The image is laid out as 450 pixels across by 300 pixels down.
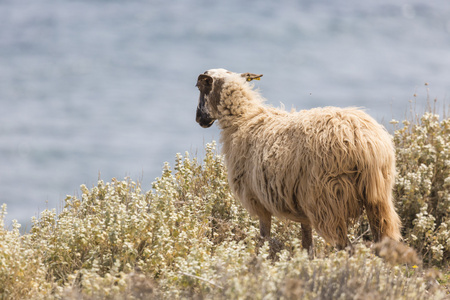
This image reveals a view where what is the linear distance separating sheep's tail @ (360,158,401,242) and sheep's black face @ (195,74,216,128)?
2776mm

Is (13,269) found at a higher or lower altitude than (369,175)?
lower

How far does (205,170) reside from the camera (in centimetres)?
930

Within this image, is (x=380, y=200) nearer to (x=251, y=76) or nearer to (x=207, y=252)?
(x=207, y=252)

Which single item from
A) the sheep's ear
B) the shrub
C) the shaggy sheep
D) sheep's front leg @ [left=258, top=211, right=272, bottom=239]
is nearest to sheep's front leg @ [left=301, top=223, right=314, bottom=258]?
the shaggy sheep

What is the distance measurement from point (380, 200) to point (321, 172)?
2.44 ft

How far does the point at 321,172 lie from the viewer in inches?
222

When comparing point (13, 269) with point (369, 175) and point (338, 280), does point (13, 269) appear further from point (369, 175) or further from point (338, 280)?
point (369, 175)

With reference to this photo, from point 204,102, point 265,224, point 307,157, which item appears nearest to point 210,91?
point 204,102

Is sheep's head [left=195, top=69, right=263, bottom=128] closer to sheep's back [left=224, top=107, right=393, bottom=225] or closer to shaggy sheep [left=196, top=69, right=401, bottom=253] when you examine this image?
shaggy sheep [left=196, top=69, right=401, bottom=253]

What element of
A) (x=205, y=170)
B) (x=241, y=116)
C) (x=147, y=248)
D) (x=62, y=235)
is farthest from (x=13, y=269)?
(x=205, y=170)

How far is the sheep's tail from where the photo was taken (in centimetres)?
564

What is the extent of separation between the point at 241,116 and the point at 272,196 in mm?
1504

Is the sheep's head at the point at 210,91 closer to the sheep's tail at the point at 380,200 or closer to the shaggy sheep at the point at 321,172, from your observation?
the shaggy sheep at the point at 321,172

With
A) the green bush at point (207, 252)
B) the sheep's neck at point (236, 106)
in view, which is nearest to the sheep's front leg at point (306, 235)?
the green bush at point (207, 252)
